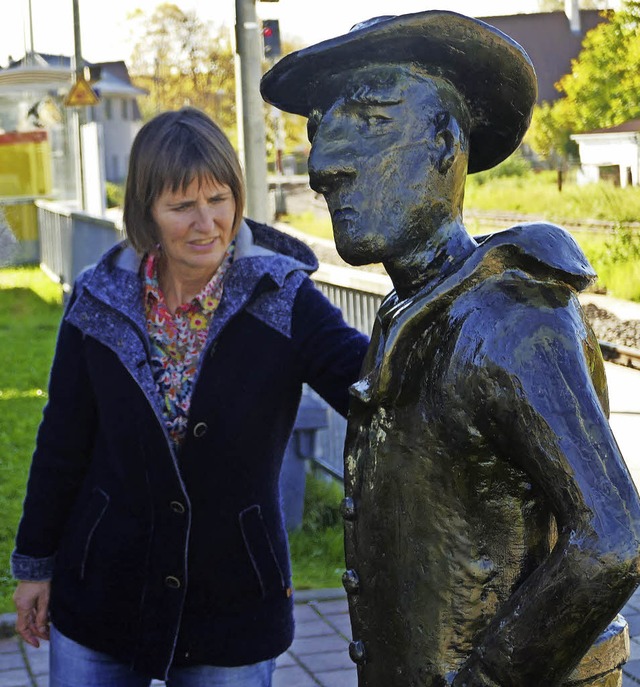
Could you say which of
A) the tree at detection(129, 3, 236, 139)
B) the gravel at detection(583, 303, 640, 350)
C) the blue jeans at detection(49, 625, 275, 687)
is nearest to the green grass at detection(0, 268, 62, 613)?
the blue jeans at detection(49, 625, 275, 687)

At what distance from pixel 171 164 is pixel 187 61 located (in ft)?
151

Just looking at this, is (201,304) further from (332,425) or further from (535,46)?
(535,46)

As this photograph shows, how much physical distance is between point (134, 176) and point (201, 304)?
400 millimetres

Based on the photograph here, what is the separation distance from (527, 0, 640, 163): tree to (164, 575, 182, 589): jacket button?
27.9 feet

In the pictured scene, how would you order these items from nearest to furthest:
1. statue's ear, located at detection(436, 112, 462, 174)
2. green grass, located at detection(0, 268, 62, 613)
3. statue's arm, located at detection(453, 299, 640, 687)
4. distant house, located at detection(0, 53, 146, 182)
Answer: statue's arm, located at detection(453, 299, 640, 687) < statue's ear, located at detection(436, 112, 462, 174) < green grass, located at detection(0, 268, 62, 613) < distant house, located at detection(0, 53, 146, 182)

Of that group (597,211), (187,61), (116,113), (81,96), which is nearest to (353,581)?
(597,211)

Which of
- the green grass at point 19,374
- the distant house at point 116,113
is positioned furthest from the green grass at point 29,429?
the distant house at point 116,113

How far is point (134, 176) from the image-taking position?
3180mm

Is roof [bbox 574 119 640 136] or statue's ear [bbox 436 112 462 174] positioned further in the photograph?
roof [bbox 574 119 640 136]

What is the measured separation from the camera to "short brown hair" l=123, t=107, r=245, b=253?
121 inches

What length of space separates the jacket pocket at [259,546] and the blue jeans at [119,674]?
0.68ft

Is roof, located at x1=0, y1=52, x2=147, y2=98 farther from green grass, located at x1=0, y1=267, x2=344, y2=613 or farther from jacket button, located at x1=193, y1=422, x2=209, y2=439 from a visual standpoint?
jacket button, located at x1=193, y1=422, x2=209, y2=439

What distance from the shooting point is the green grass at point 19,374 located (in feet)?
25.1

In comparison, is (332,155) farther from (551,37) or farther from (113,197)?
(113,197)
